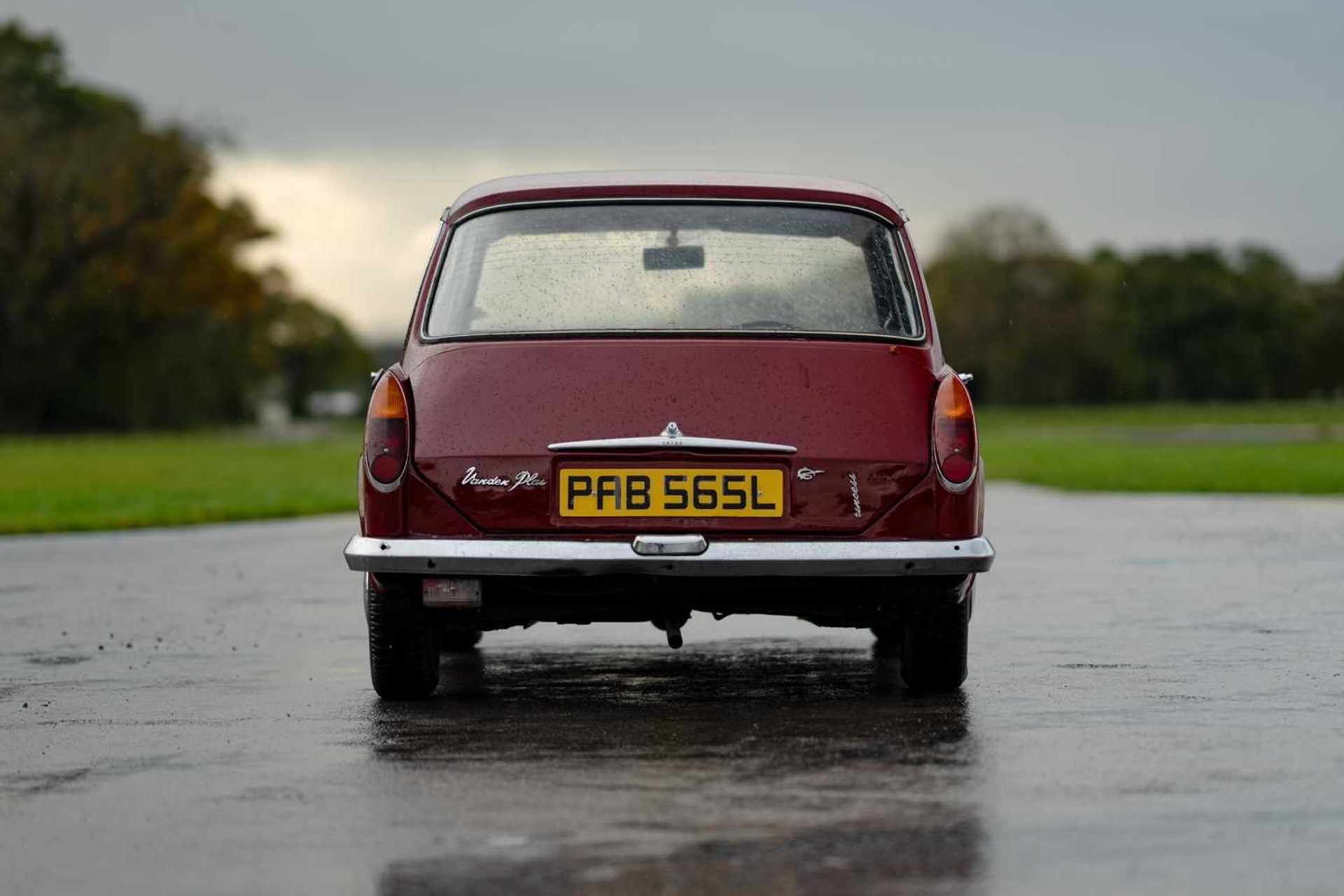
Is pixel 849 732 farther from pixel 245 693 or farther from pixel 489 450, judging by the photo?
pixel 245 693

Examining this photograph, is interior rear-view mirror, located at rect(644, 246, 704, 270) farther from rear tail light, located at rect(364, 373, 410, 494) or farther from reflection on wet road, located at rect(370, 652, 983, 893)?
reflection on wet road, located at rect(370, 652, 983, 893)

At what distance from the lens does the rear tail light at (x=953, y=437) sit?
7160 millimetres

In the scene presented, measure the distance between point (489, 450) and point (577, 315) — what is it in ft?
1.97

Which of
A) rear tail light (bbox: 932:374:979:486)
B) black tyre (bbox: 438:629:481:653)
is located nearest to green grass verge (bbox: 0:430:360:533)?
black tyre (bbox: 438:629:481:653)

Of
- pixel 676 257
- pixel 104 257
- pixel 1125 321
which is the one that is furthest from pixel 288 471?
pixel 1125 321

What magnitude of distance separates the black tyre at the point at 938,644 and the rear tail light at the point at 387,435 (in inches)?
71.8

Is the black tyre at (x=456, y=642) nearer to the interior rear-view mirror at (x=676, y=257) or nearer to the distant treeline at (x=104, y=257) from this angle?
the interior rear-view mirror at (x=676, y=257)

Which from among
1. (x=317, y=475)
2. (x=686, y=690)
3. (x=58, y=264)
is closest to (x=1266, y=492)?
(x=317, y=475)

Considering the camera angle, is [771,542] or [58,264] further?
[58,264]

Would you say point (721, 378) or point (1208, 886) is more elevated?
point (721, 378)

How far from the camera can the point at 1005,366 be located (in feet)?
373

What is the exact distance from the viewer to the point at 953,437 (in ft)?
23.6

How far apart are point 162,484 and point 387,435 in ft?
74.3

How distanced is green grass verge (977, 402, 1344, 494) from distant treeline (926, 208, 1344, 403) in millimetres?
32854
